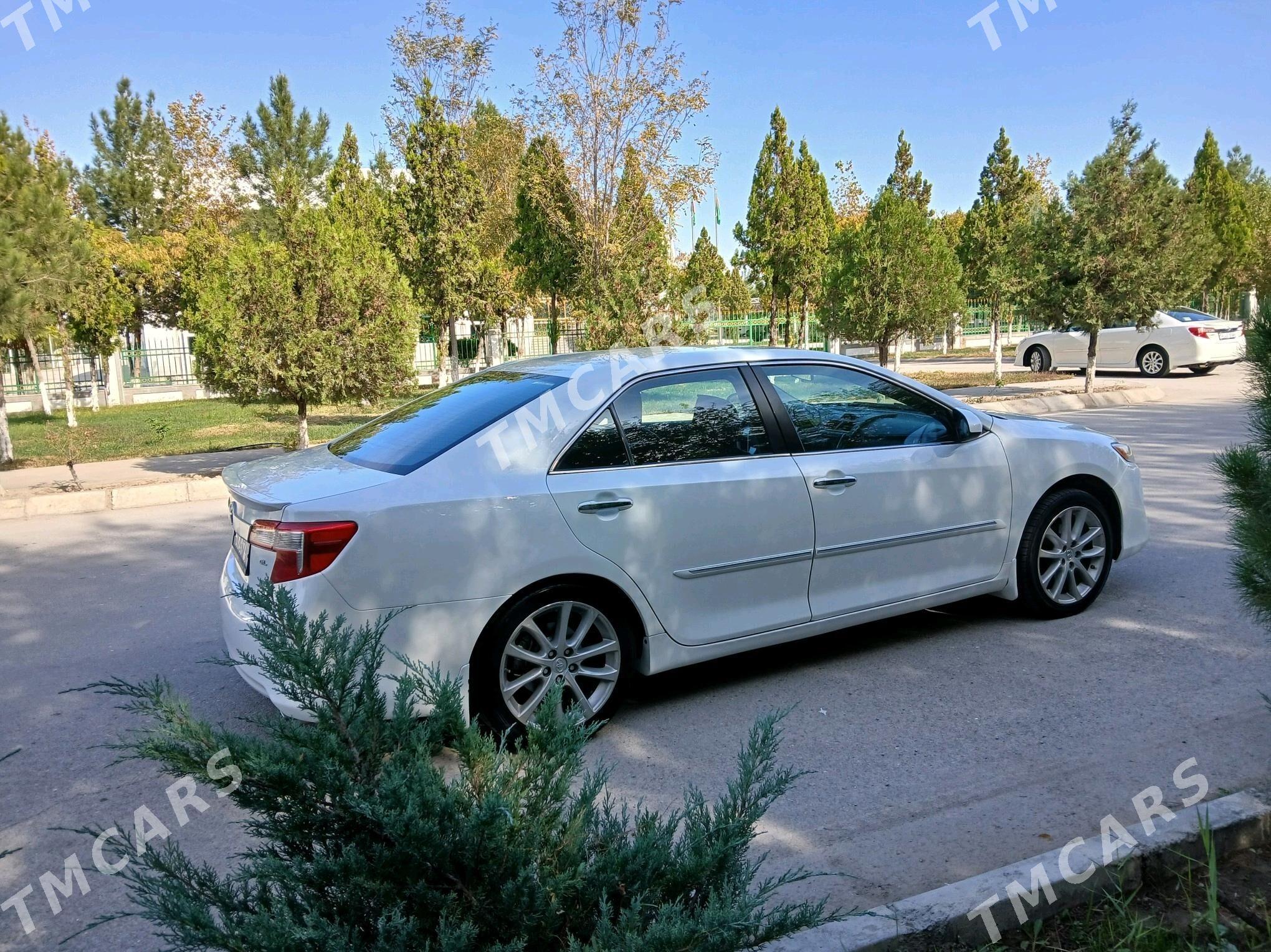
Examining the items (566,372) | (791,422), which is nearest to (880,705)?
(791,422)

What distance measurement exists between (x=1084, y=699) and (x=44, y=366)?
33465 mm

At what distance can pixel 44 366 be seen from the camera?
30219mm

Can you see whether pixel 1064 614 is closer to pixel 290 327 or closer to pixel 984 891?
pixel 984 891

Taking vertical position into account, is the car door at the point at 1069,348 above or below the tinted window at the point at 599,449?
above

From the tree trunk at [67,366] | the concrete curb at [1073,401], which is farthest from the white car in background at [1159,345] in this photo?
the tree trunk at [67,366]

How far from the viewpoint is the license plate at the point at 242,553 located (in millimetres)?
3908

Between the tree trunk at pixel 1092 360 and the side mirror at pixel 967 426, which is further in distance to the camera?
the tree trunk at pixel 1092 360

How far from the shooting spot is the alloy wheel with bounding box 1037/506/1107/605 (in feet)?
17.5

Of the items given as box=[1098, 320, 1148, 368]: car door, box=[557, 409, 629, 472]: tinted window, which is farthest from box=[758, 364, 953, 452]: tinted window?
box=[1098, 320, 1148, 368]: car door

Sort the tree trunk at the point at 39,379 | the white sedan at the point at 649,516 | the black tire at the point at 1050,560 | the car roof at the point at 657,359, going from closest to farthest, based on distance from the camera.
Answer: the white sedan at the point at 649,516 → the car roof at the point at 657,359 → the black tire at the point at 1050,560 → the tree trunk at the point at 39,379

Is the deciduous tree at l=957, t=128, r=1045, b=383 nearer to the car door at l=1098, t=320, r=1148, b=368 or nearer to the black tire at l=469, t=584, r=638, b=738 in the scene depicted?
the car door at l=1098, t=320, r=1148, b=368

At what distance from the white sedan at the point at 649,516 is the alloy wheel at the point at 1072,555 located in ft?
0.05

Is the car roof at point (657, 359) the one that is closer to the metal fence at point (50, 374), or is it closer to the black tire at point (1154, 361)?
the black tire at point (1154, 361)

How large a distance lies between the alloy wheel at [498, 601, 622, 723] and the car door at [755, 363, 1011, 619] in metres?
1.10
